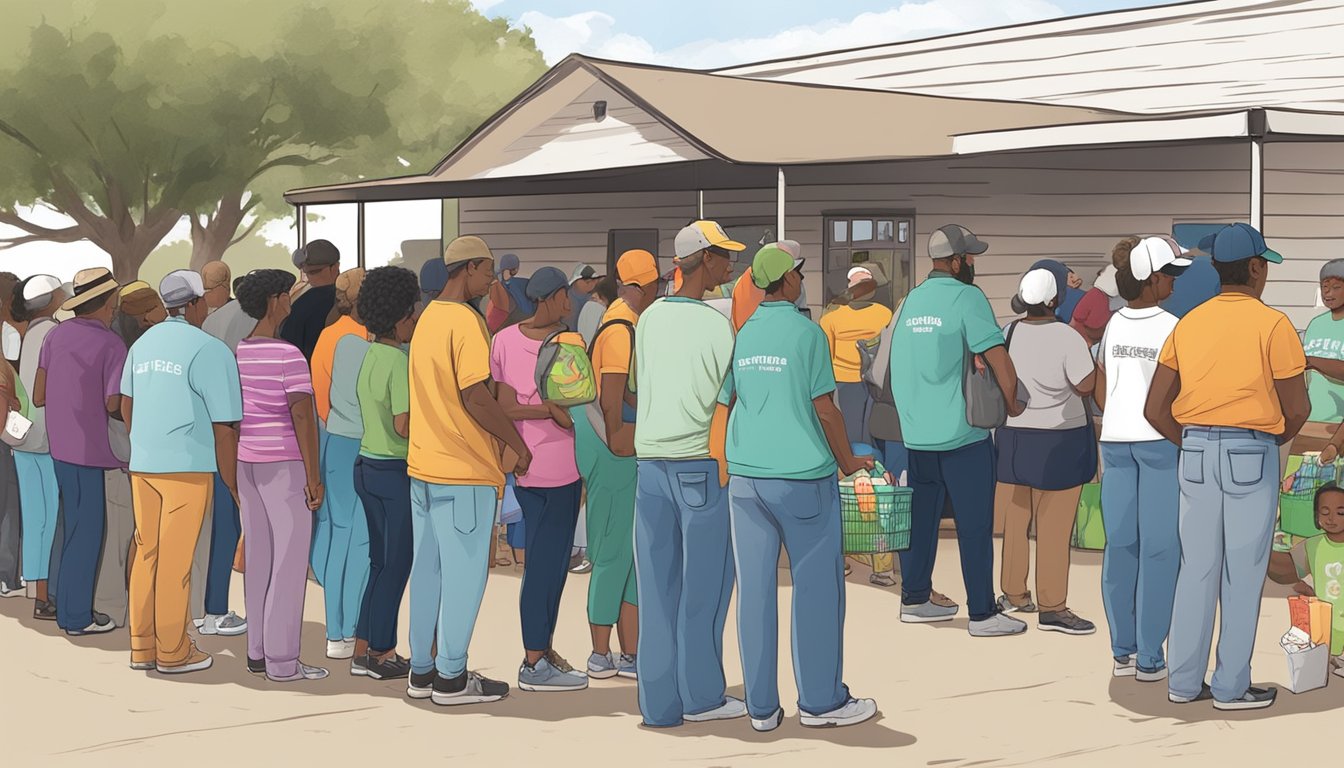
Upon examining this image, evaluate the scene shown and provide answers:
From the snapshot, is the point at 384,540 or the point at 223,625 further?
the point at 223,625

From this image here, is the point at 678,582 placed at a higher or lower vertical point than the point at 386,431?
lower

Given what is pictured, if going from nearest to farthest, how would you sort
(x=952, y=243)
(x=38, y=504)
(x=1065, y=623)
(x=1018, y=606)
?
(x=952, y=243) → (x=1065, y=623) → (x=1018, y=606) → (x=38, y=504)

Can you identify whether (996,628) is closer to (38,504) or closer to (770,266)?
(770,266)

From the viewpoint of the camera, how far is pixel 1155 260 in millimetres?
7730

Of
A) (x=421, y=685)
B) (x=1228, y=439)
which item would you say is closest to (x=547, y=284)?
(x=421, y=685)

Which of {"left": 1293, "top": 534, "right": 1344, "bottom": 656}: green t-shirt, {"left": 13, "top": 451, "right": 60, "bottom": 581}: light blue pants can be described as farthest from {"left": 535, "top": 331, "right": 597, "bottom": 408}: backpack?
{"left": 13, "top": 451, "right": 60, "bottom": 581}: light blue pants

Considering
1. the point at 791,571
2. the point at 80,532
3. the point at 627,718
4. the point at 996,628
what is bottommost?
the point at 627,718

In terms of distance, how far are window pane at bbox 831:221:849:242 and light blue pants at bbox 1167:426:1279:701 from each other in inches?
409

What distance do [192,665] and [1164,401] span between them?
4806 millimetres

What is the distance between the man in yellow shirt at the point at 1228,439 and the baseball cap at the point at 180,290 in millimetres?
4616

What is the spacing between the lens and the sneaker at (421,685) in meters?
7.64

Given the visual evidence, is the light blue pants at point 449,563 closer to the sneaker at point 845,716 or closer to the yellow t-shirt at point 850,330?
the sneaker at point 845,716

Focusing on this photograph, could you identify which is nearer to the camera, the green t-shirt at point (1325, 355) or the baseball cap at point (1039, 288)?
the baseball cap at point (1039, 288)

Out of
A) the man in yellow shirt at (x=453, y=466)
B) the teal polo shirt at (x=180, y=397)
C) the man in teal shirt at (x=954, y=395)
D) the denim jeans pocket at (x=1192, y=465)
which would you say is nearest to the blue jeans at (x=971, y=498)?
the man in teal shirt at (x=954, y=395)
